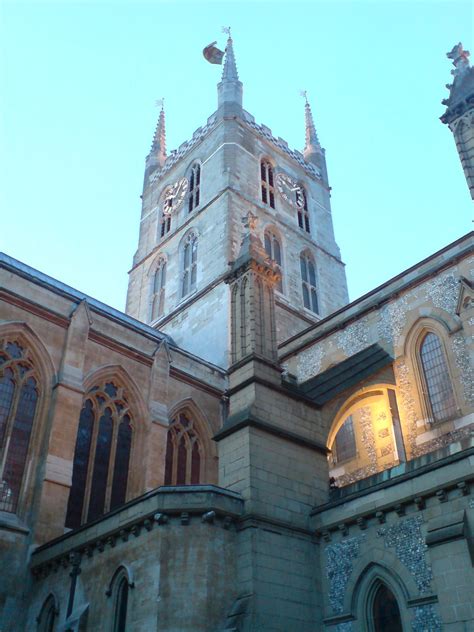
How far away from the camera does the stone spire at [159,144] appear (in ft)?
155

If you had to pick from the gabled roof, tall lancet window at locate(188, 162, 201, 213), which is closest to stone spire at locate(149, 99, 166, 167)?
tall lancet window at locate(188, 162, 201, 213)

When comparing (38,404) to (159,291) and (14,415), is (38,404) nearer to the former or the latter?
(14,415)

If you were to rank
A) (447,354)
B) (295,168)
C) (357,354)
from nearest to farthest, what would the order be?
(447,354) → (357,354) → (295,168)

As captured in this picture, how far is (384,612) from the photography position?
1283cm

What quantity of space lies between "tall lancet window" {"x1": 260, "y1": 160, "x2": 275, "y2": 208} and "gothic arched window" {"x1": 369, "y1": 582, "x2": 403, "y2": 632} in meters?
28.1

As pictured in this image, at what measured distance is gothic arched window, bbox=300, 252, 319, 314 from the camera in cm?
3666

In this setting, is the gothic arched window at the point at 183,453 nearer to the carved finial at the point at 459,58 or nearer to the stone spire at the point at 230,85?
the carved finial at the point at 459,58

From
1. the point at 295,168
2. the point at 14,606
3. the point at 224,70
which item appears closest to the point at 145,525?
the point at 14,606

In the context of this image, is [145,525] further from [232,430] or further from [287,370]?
[287,370]

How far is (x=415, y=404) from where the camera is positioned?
62.2 feet

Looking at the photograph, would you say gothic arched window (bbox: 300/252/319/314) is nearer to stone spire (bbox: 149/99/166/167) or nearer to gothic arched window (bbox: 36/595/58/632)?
stone spire (bbox: 149/99/166/167)

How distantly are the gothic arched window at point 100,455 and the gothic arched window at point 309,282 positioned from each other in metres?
16.9

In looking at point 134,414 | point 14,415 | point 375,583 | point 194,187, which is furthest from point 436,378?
point 194,187

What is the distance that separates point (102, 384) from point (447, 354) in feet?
36.4
